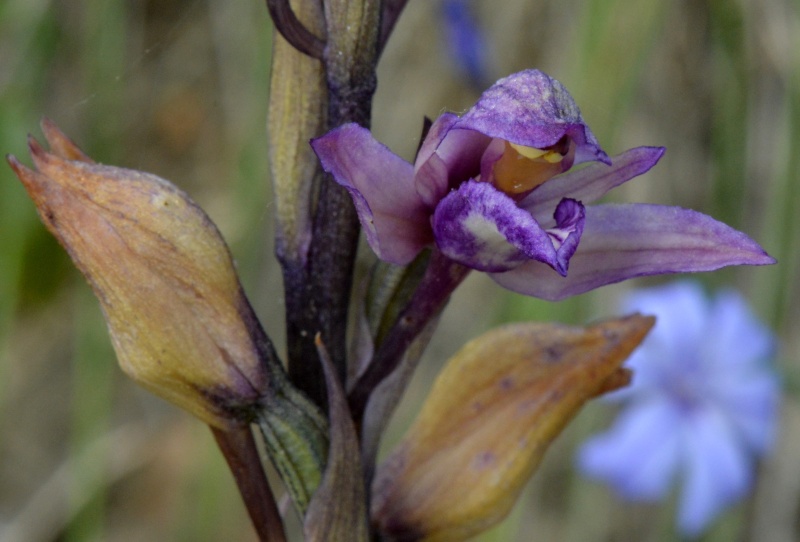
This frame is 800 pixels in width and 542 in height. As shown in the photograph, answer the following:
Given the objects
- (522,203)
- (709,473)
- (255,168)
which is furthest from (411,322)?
(709,473)

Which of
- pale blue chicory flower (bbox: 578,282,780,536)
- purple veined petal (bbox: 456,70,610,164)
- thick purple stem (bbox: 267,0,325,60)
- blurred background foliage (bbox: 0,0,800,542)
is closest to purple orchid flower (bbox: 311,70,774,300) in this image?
purple veined petal (bbox: 456,70,610,164)

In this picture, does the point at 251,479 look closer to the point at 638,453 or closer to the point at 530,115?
the point at 530,115

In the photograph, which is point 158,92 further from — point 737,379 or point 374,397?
point 374,397

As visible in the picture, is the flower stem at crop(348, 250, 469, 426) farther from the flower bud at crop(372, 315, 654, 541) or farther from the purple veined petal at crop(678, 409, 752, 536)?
the purple veined petal at crop(678, 409, 752, 536)

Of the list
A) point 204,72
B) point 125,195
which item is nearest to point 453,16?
point 125,195

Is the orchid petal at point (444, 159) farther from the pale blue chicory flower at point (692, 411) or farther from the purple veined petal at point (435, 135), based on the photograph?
the pale blue chicory flower at point (692, 411)

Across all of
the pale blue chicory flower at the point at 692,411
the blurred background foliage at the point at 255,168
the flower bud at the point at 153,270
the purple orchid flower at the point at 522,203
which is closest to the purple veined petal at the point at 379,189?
the purple orchid flower at the point at 522,203
